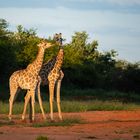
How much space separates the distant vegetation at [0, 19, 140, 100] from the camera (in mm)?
42969

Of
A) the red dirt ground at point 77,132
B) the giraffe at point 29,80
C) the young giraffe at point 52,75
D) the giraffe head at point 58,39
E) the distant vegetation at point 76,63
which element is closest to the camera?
the red dirt ground at point 77,132

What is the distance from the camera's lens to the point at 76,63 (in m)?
56.3

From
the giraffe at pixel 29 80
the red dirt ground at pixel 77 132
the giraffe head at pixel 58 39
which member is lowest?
the red dirt ground at pixel 77 132

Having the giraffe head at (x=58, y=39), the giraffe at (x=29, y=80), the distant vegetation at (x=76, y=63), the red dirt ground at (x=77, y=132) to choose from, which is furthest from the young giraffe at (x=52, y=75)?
the distant vegetation at (x=76, y=63)

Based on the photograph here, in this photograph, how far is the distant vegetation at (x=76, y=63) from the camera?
42969 mm

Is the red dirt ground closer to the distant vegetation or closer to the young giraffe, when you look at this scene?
the young giraffe

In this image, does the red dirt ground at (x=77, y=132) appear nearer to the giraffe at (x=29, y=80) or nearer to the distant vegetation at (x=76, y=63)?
the giraffe at (x=29, y=80)

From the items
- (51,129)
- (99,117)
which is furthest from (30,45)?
(51,129)

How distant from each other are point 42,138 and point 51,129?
4.48 metres

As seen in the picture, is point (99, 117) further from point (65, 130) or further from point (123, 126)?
point (65, 130)

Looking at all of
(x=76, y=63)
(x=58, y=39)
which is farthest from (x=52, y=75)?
(x=76, y=63)

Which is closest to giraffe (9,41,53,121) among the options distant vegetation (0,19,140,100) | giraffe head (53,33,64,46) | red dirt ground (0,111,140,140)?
giraffe head (53,33,64,46)

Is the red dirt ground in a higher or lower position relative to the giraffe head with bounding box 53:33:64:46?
lower

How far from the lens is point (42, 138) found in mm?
12008
